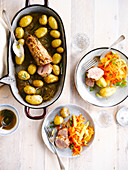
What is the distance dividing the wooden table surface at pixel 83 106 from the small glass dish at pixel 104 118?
0.10 feet

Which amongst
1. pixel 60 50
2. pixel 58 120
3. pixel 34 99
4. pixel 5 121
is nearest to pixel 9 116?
pixel 5 121

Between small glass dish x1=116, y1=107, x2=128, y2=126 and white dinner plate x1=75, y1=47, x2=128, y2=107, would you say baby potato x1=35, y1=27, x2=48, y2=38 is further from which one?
small glass dish x1=116, y1=107, x2=128, y2=126

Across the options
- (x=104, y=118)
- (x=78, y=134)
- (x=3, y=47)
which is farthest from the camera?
(x=104, y=118)

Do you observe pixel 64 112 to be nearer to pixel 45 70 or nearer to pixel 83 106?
pixel 83 106

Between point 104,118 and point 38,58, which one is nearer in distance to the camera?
point 38,58

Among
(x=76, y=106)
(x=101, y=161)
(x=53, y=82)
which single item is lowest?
(x=101, y=161)

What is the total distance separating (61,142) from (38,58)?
591mm

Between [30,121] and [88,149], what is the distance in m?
0.47

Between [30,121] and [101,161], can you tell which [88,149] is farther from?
[30,121]

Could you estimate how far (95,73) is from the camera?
1.42m

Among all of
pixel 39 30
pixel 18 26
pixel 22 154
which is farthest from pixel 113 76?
pixel 22 154

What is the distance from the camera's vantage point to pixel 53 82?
4.60 feet

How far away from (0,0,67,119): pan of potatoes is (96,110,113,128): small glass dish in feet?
1.26

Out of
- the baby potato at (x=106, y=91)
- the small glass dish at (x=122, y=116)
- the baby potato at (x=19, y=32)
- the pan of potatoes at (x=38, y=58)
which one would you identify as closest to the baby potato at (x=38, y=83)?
the pan of potatoes at (x=38, y=58)
